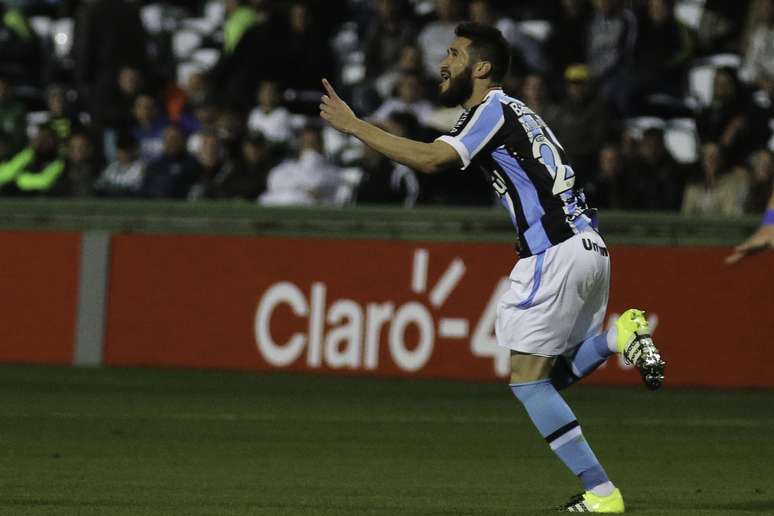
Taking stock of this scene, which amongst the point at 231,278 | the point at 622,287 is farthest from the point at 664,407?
the point at 231,278

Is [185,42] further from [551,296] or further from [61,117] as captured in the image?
[551,296]

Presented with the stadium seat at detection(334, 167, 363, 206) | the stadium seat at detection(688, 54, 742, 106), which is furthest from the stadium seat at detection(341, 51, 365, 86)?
the stadium seat at detection(688, 54, 742, 106)

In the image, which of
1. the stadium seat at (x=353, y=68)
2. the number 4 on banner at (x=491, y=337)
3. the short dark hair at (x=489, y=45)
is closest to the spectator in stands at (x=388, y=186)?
the number 4 on banner at (x=491, y=337)

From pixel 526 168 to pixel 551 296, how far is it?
1.81 ft

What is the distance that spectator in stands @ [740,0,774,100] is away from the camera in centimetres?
1596

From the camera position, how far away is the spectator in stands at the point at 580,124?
49.7 feet

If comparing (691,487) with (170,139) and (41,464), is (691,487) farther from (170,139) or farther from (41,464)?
(170,139)

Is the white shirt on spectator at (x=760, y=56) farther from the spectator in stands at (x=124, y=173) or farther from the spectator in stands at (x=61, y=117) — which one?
the spectator in stands at (x=61, y=117)

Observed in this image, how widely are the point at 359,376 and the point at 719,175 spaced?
3.71m

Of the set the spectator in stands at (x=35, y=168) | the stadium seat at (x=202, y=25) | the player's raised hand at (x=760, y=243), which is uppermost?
the stadium seat at (x=202, y=25)

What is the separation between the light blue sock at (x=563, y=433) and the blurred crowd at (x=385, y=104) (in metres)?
7.94

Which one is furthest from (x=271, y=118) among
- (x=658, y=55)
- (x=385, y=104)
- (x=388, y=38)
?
(x=658, y=55)

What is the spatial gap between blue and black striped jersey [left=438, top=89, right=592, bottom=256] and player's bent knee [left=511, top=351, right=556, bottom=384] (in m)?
0.45

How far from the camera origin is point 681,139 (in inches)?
652
